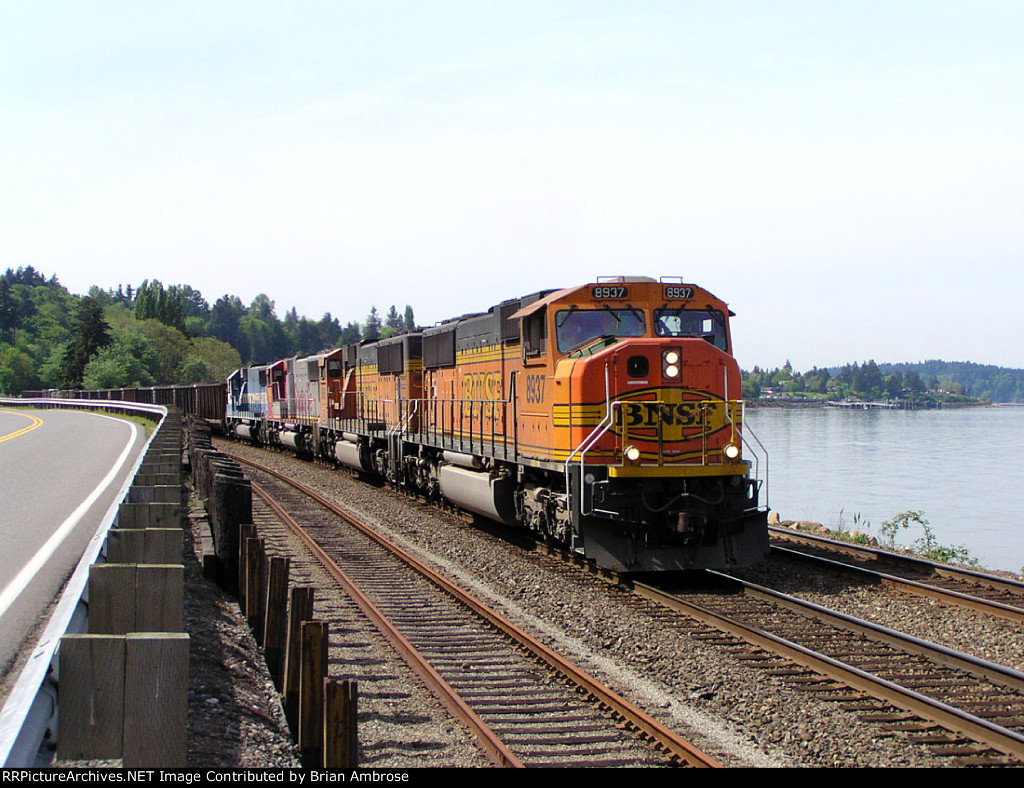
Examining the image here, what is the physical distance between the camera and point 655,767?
632 centimetres

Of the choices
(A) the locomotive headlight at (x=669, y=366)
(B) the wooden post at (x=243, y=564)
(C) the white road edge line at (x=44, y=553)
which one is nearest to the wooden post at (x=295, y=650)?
(B) the wooden post at (x=243, y=564)

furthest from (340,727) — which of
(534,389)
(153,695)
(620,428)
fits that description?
(534,389)

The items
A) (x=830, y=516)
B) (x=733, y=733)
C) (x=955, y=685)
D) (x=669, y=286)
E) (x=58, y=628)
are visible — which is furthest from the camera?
(x=830, y=516)

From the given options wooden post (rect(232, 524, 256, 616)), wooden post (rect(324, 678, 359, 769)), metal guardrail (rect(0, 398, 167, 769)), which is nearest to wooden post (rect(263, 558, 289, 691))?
wooden post (rect(232, 524, 256, 616))

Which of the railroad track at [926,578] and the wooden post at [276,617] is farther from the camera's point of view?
the railroad track at [926,578]

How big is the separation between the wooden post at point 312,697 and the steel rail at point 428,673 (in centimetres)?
121

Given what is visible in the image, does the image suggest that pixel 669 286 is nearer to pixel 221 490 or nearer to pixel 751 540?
pixel 751 540

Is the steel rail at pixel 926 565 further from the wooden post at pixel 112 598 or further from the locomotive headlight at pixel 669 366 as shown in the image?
the wooden post at pixel 112 598

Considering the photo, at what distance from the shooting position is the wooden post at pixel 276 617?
26.5ft

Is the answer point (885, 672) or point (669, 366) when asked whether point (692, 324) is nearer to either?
point (669, 366)

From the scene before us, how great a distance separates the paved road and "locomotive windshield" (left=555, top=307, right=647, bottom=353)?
672cm

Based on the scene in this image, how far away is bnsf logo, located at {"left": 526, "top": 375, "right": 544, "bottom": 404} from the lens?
13906 mm
